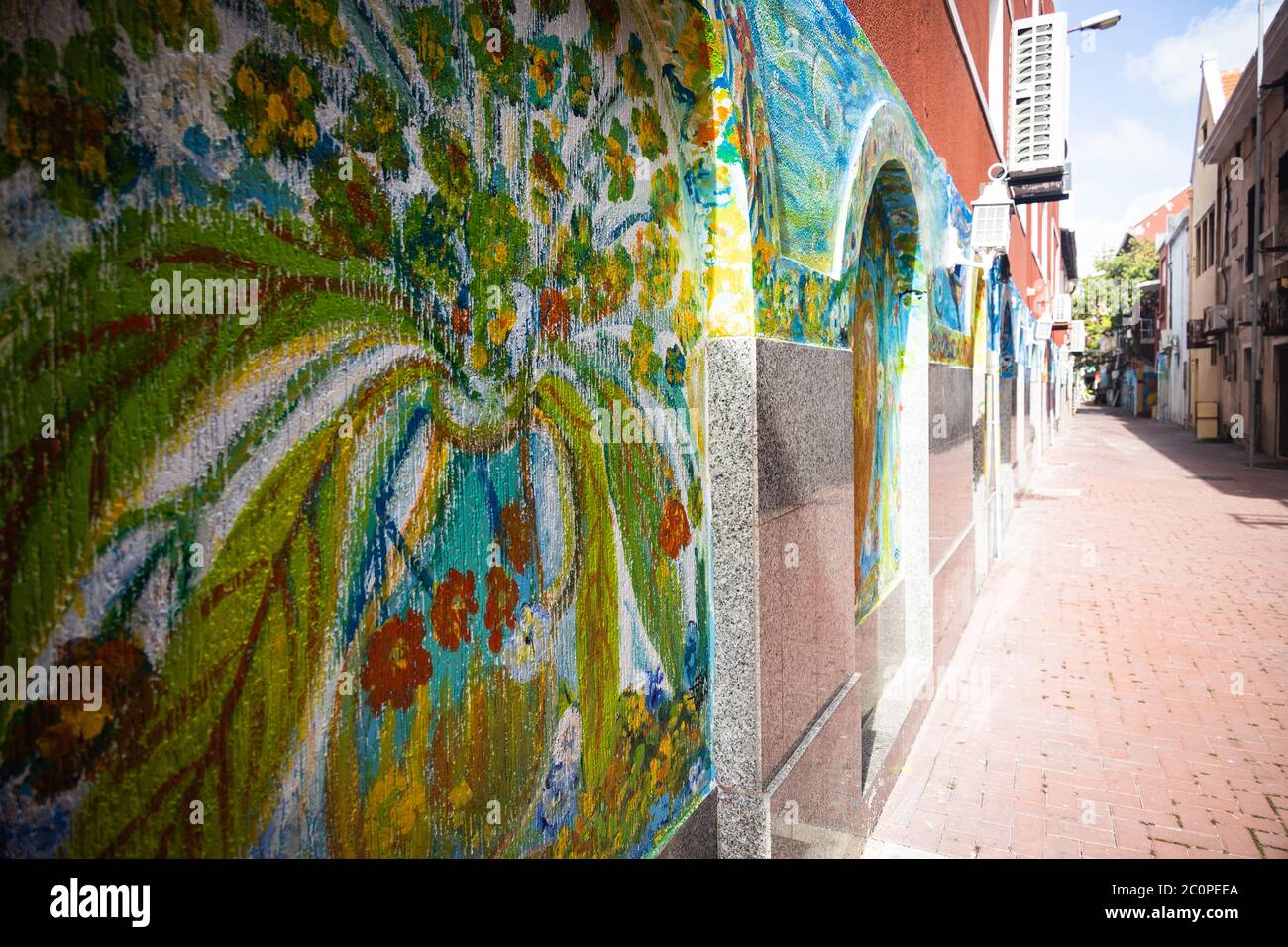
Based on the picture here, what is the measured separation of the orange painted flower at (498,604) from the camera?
1648 mm

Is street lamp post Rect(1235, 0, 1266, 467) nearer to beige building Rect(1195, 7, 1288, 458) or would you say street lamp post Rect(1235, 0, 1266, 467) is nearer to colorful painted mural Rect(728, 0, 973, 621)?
beige building Rect(1195, 7, 1288, 458)

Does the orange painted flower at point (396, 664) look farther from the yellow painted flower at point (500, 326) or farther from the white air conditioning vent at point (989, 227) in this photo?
the white air conditioning vent at point (989, 227)

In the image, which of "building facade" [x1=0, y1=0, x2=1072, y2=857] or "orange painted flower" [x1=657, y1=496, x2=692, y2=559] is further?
"orange painted flower" [x1=657, y1=496, x2=692, y2=559]

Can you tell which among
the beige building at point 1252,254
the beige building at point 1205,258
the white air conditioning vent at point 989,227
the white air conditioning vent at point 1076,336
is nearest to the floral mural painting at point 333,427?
the white air conditioning vent at point 989,227

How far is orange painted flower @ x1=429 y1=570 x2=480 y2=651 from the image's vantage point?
1.52m

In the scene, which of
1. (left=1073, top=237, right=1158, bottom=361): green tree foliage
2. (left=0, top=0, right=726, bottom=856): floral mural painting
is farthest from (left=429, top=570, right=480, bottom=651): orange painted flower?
(left=1073, top=237, right=1158, bottom=361): green tree foliage

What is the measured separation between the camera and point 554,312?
1863mm

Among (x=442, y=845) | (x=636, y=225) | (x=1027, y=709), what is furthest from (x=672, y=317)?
(x=1027, y=709)

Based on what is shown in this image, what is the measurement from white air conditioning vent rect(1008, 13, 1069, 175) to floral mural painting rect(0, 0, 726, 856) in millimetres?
9282

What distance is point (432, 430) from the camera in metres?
1.53

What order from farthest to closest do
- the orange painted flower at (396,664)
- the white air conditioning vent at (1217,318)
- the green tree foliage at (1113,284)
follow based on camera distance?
the green tree foliage at (1113,284)
the white air conditioning vent at (1217,318)
the orange painted flower at (396,664)

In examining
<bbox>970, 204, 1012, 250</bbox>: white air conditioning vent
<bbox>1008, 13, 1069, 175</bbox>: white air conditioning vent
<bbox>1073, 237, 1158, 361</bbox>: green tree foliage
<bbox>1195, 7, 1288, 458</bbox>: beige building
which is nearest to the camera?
<bbox>970, 204, 1012, 250</bbox>: white air conditioning vent

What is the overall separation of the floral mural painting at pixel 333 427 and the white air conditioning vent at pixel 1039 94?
9.28 metres

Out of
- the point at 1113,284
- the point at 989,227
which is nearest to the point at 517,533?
the point at 989,227
